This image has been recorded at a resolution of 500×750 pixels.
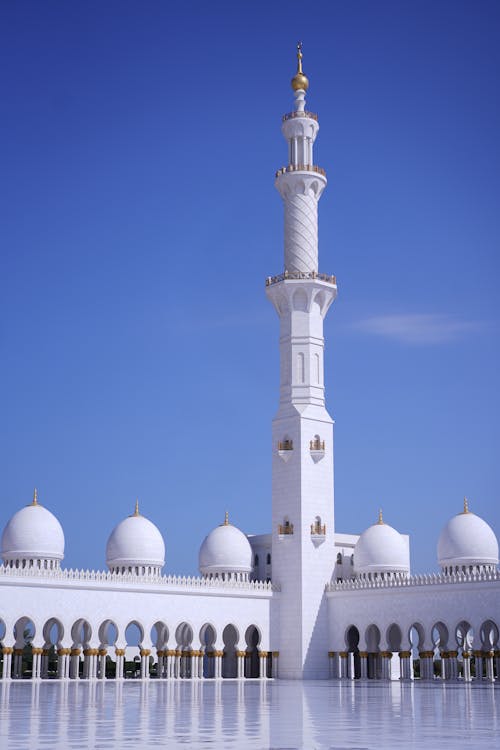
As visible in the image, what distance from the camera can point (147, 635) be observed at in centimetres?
3778

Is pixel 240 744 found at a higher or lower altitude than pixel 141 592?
lower

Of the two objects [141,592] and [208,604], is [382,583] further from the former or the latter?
[141,592]

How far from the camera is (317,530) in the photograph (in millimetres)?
41594

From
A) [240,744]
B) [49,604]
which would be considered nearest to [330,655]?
[49,604]

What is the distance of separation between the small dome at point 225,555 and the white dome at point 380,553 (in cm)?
459

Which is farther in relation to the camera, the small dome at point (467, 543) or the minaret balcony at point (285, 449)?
the minaret balcony at point (285, 449)

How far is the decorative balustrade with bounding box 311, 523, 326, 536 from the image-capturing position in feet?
136

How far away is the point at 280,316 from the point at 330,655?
1384cm

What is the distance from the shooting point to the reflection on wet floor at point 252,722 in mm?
10898

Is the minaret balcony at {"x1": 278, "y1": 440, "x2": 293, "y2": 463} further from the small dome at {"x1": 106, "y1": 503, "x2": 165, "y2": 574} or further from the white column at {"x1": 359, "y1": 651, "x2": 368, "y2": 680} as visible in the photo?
the white column at {"x1": 359, "y1": 651, "x2": 368, "y2": 680}

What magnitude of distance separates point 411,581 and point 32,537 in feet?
46.1

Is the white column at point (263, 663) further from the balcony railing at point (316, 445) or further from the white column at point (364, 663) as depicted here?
the balcony railing at point (316, 445)

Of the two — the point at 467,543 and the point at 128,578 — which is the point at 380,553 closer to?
the point at 467,543

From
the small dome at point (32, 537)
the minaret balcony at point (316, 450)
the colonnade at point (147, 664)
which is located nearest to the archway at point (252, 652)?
the colonnade at point (147, 664)
